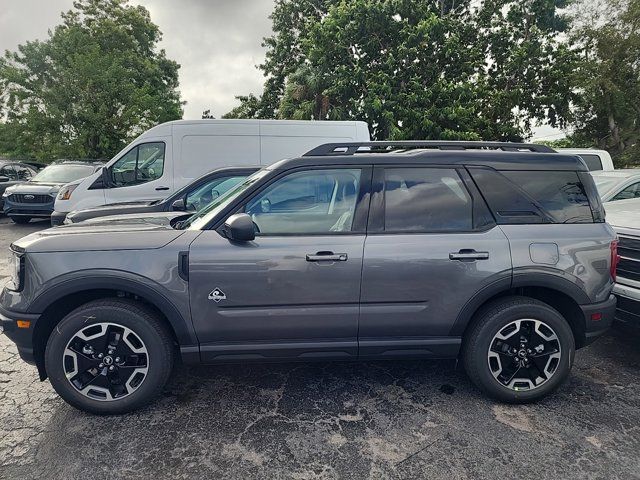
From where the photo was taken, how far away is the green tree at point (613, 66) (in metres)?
15.1

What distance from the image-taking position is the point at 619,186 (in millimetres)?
6121

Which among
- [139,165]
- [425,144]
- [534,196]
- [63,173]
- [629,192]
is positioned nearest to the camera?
[534,196]

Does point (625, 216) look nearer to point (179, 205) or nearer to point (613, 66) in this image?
point (179, 205)

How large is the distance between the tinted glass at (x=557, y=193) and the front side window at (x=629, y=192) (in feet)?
13.3

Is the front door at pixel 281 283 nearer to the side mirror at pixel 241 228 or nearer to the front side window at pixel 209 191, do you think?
the side mirror at pixel 241 228

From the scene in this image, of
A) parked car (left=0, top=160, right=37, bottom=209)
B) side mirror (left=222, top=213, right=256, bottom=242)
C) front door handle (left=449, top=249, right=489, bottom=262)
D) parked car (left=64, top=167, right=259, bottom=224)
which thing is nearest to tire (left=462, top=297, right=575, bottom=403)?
front door handle (left=449, top=249, right=489, bottom=262)

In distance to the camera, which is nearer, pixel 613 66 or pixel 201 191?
pixel 201 191

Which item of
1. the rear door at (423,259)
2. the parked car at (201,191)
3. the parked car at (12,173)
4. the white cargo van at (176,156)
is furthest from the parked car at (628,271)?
the parked car at (12,173)

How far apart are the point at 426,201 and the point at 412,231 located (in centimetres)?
25

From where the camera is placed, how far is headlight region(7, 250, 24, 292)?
2625 millimetres

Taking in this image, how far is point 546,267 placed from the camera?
280 cm

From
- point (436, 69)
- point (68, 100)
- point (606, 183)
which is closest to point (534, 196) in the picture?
point (606, 183)

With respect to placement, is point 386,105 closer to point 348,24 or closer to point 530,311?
point 348,24

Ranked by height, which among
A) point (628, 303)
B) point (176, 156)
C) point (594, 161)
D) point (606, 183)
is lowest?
point (628, 303)
